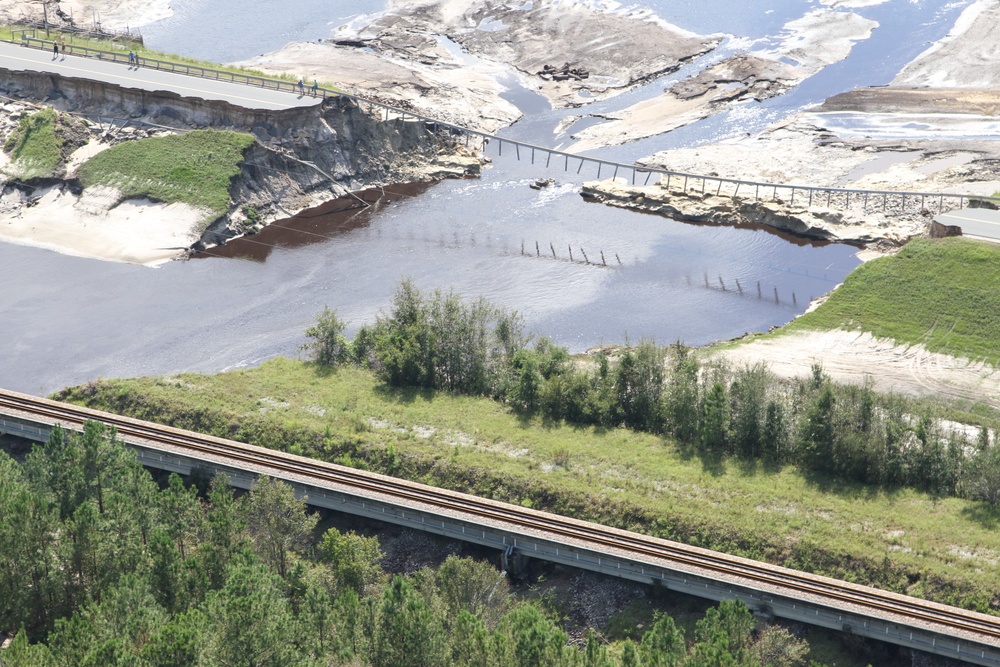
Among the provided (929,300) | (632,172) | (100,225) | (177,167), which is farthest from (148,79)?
(929,300)

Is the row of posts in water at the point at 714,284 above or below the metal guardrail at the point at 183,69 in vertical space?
below

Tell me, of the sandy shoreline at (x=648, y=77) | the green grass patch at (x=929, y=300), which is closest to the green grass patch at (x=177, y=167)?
the sandy shoreline at (x=648, y=77)

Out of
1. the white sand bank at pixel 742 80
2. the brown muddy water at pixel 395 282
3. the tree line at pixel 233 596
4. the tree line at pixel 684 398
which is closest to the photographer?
the tree line at pixel 233 596

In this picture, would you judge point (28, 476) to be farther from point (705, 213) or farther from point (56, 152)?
point (705, 213)

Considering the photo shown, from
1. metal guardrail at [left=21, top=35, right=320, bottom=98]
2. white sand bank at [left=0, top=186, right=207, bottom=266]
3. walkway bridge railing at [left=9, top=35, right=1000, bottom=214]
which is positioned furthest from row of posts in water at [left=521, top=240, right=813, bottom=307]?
metal guardrail at [left=21, top=35, right=320, bottom=98]

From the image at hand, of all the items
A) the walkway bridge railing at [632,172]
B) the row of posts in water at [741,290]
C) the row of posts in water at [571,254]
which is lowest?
the row of posts in water at [741,290]

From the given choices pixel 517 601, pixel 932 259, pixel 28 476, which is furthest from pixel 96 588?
pixel 932 259

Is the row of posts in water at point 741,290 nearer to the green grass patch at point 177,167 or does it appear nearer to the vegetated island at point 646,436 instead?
the vegetated island at point 646,436

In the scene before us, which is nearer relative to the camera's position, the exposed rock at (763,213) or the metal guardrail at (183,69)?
the exposed rock at (763,213)
